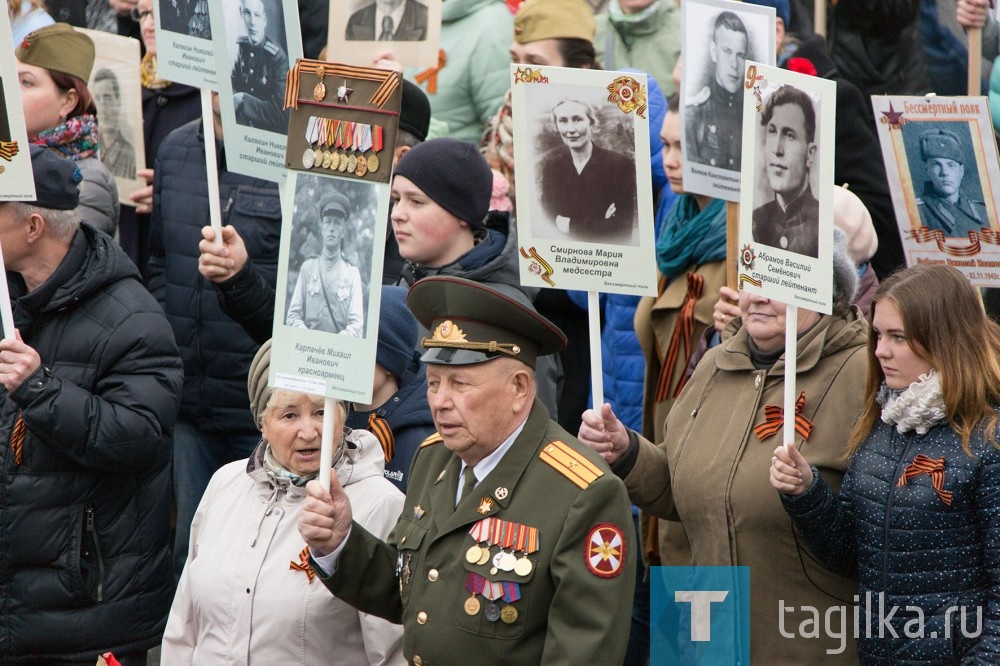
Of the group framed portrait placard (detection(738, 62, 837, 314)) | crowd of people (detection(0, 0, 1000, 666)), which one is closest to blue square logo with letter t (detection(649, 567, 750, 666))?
crowd of people (detection(0, 0, 1000, 666))

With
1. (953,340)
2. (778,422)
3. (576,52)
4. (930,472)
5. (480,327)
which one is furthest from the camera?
(576,52)

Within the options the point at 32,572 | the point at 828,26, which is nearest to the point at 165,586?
the point at 32,572

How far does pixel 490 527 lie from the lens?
13.1 ft

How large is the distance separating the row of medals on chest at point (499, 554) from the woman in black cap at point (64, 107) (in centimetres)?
356

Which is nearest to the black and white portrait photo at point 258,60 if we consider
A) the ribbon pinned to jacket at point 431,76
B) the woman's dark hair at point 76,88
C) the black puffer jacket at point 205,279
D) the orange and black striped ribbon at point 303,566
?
the black puffer jacket at point 205,279

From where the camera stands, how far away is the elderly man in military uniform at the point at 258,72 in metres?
5.68

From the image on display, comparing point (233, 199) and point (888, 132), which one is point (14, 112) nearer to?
point (233, 199)

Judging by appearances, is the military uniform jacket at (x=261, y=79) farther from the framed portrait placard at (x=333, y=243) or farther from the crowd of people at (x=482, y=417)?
the framed portrait placard at (x=333, y=243)

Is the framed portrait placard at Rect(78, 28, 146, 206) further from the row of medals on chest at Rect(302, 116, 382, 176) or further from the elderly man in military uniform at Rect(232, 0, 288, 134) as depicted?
the row of medals on chest at Rect(302, 116, 382, 176)

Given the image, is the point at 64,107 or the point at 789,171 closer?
the point at 789,171

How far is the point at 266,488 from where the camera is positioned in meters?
4.71

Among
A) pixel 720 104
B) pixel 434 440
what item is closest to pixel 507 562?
pixel 434 440

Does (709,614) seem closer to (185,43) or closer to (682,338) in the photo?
(682,338)

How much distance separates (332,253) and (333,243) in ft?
0.10
